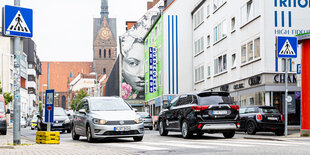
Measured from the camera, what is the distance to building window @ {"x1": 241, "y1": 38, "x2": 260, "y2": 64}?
28.6m

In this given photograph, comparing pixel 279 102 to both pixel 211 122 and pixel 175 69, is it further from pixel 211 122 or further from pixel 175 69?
pixel 175 69

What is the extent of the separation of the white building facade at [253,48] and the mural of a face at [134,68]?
3425cm

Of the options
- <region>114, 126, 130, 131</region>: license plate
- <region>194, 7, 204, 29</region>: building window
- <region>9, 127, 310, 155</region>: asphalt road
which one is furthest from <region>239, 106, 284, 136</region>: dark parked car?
<region>194, 7, 204, 29</region>: building window

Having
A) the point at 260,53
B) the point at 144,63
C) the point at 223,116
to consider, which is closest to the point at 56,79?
the point at 144,63

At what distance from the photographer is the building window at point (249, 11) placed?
28828 mm

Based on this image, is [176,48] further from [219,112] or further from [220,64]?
[219,112]

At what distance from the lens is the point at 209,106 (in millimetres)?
16328

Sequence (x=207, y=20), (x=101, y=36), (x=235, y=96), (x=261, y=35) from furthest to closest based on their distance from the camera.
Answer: (x=101, y=36) → (x=207, y=20) → (x=235, y=96) → (x=261, y=35)

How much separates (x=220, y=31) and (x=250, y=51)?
684 centimetres

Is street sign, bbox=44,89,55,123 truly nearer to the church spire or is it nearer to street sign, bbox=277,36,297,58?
street sign, bbox=277,36,297,58

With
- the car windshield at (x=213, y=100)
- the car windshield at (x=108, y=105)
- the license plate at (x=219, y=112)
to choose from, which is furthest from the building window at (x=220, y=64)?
the car windshield at (x=108, y=105)

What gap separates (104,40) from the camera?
139 m

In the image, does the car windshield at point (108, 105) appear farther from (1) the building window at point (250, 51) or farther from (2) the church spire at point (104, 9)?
(2) the church spire at point (104, 9)

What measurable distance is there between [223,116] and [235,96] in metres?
16.8
